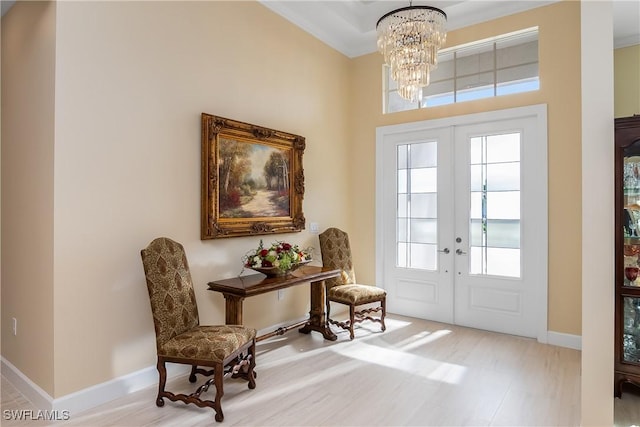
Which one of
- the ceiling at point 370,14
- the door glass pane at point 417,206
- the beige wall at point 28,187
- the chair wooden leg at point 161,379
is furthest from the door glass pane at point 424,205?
the beige wall at point 28,187

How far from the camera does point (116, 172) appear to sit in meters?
2.87

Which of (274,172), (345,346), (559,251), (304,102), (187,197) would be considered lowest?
(345,346)

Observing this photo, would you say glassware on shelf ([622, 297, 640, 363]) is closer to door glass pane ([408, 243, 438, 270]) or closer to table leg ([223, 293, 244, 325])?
door glass pane ([408, 243, 438, 270])

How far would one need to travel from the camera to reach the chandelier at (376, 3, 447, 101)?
3.13 m

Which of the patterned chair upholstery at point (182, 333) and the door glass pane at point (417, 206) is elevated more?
the door glass pane at point (417, 206)

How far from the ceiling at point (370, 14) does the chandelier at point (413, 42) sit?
1.34 metres

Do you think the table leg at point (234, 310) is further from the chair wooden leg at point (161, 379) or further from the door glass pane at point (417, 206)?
the door glass pane at point (417, 206)

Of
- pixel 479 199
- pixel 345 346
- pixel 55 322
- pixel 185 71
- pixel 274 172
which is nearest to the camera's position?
pixel 55 322

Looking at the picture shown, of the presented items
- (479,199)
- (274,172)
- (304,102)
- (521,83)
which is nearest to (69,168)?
(274,172)

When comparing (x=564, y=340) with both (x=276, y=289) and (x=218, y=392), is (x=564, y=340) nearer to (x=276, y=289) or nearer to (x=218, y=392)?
(x=276, y=289)

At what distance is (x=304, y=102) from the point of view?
466cm

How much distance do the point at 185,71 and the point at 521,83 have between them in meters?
3.60

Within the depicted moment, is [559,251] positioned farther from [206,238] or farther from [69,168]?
[69,168]

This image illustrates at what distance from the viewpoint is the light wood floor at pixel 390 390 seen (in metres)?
2.55
